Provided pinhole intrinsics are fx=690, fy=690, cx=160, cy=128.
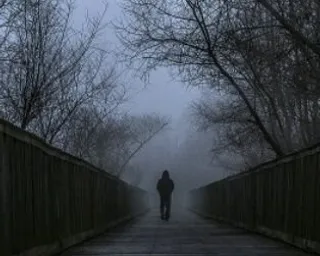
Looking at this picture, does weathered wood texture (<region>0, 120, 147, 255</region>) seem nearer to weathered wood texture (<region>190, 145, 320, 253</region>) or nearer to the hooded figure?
weathered wood texture (<region>190, 145, 320, 253</region>)

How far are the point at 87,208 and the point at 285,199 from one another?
489cm

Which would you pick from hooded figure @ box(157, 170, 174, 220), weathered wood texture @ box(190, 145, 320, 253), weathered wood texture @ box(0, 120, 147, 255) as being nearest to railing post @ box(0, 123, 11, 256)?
weathered wood texture @ box(0, 120, 147, 255)

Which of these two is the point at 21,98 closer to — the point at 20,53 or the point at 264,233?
the point at 20,53

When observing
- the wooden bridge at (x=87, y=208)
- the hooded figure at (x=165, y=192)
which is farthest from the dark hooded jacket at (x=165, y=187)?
the wooden bridge at (x=87, y=208)

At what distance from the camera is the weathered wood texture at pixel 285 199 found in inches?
437

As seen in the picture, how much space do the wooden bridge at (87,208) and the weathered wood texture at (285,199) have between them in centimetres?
2

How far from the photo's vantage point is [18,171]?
864cm

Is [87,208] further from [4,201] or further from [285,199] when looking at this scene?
[4,201]

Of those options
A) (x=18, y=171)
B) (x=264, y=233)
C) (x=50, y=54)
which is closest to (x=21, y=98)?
(x=50, y=54)

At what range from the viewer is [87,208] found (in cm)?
1614

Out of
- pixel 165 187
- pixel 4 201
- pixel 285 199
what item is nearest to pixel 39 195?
pixel 4 201

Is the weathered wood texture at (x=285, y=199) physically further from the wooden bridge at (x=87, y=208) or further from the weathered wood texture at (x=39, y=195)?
the weathered wood texture at (x=39, y=195)

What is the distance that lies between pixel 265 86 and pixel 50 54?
7158 millimetres

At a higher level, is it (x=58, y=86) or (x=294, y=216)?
(x=58, y=86)
